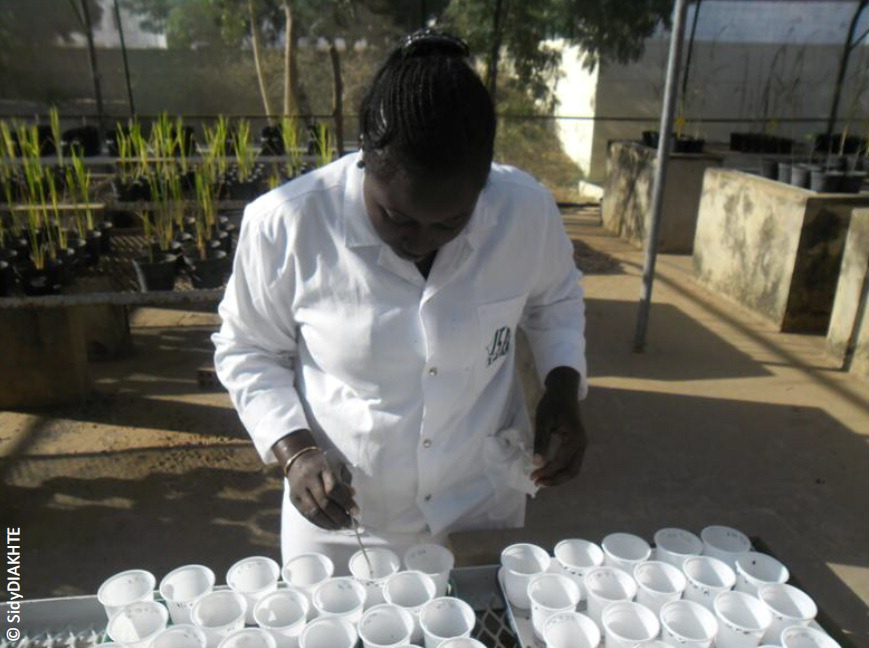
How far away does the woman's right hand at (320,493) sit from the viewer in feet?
3.84

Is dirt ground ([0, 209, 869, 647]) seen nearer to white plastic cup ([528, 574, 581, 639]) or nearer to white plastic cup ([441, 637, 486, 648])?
white plastic cup ([528, 574, 581, 639])

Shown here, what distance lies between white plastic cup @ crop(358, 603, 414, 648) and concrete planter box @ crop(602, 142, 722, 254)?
5736mm

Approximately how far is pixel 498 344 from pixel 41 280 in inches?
110

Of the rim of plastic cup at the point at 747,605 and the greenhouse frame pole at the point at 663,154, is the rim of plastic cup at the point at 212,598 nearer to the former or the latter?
the rim of plastic cup at the point at 747,605

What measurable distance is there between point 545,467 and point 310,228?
2.04 feet

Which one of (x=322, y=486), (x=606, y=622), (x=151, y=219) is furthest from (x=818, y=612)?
(x=151, y=219)

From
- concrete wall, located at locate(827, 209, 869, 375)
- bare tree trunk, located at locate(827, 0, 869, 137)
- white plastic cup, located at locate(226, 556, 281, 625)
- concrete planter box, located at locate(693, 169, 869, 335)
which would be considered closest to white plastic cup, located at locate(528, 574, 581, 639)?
white plastic cup, located at locate(226, 556, 281, 625)

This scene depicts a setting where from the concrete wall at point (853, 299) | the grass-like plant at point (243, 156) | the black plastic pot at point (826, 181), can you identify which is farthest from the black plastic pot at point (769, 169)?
the grass-like plant at point (243, 156)

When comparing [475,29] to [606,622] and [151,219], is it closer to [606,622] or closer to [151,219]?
[151,219]

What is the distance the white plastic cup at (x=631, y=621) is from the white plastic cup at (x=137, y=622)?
27.3 inches

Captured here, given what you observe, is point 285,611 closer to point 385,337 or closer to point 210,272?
point 385,337

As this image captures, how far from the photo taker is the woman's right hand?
1.17m

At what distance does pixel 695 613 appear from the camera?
3.70ft

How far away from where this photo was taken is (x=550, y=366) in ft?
4.64
